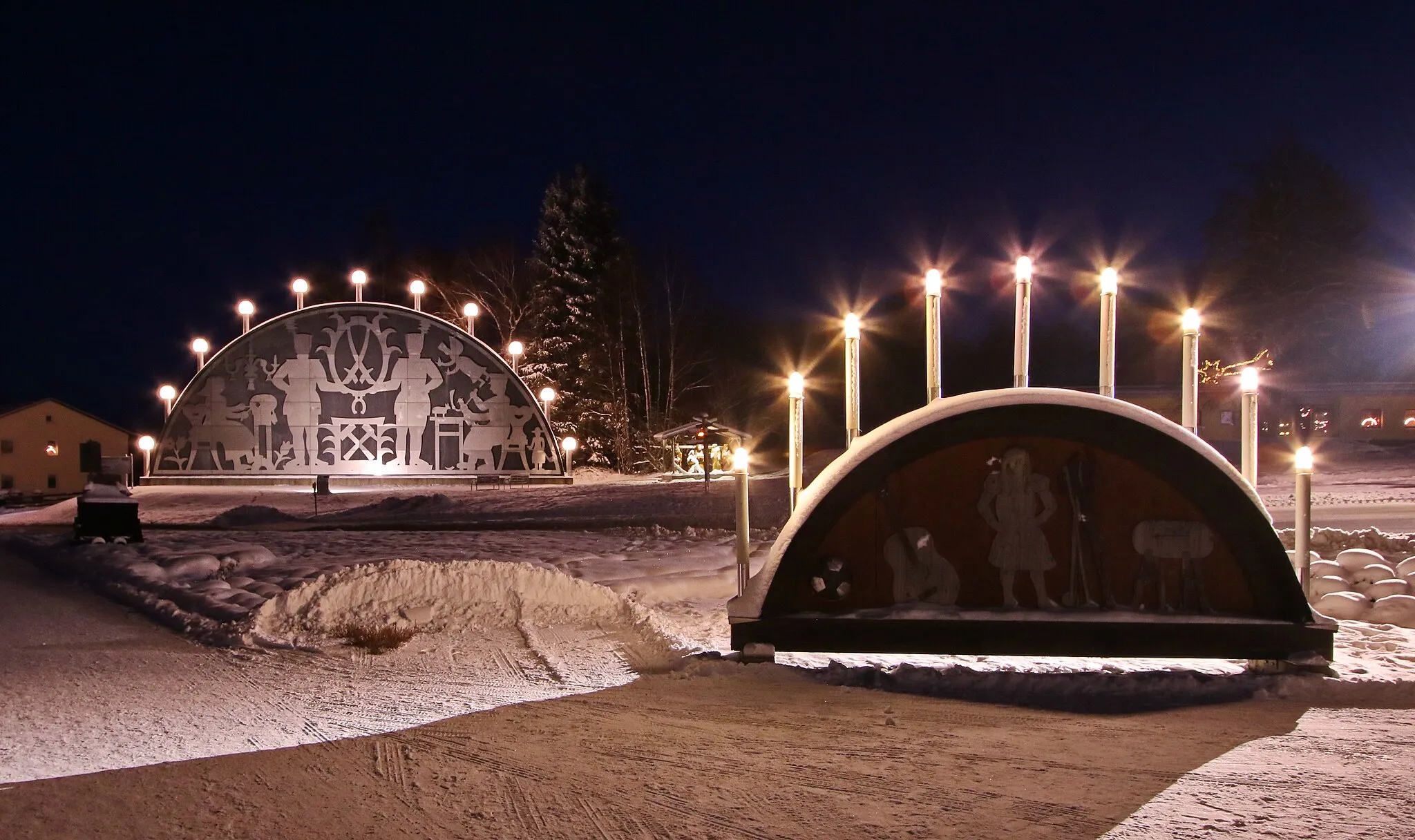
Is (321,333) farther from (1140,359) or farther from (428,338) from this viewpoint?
(1140,359)

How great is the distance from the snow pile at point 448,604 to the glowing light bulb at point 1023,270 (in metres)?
4.45

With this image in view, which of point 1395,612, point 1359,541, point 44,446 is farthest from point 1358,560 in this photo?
point 44,446

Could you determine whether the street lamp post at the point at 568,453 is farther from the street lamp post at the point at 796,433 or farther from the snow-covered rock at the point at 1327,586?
the snow-covered rock at the point at 1327,586

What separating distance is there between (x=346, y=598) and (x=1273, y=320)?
1904 inches

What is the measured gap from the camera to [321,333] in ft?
111

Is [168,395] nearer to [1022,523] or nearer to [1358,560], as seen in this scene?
[1022,523]

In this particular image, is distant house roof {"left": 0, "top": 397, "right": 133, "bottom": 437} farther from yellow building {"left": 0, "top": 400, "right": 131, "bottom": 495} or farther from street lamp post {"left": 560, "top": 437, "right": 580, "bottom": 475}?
street lamp post {"left": 560, "top": 437, "right": 580, "bottom": 475}

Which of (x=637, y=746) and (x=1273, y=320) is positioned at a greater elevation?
(x=1273, y=320)

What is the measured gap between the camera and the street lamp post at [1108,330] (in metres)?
7.96

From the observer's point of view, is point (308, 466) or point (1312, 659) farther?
point (308, 466)

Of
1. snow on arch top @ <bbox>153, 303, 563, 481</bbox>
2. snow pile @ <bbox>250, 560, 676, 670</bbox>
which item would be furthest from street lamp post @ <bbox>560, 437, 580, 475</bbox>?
snow pile @ <bbox>250, 560, 676, 670</bbox>

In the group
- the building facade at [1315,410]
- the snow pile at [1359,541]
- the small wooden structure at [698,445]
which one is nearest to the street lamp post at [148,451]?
the small wooden structure at [698,445]

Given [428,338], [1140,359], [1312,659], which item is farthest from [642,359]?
[1312,659]

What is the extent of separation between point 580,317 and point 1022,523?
40630mm
